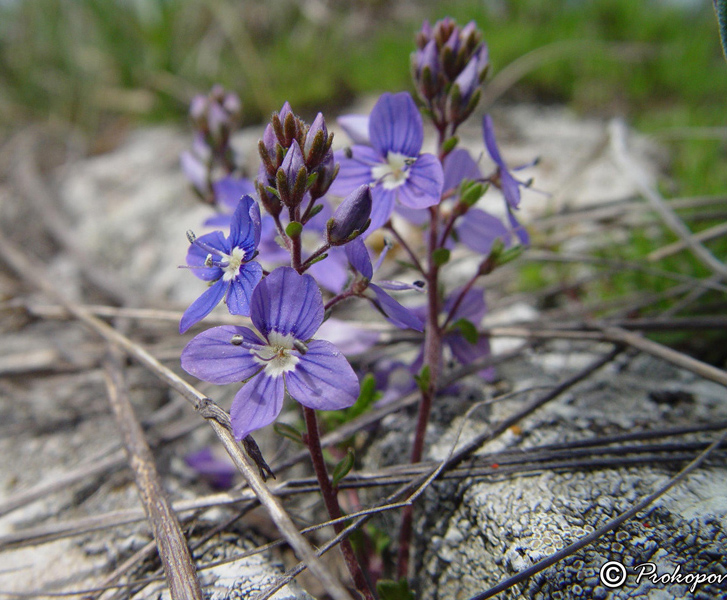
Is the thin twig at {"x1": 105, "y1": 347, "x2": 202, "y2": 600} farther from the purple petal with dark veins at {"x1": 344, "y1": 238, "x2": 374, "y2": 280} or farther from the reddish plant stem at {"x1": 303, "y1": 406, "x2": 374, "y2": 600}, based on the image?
the purple petal with dark veins at {"x1": 344, "y1": 238, "x2": 374, "y2": 280}

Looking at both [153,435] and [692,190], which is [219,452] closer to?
[153,435]

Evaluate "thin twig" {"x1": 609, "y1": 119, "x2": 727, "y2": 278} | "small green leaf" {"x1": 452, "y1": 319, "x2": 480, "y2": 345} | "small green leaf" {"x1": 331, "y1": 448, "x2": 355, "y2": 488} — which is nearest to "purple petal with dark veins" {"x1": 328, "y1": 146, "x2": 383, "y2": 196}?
"small green leaf" {"x1": 452, "y1": 319, "x2": 480, "y2": 345}

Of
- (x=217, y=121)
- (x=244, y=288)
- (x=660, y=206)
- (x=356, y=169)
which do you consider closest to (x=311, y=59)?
(x=217, y=121)

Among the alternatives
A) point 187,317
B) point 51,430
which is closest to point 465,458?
point 187,317

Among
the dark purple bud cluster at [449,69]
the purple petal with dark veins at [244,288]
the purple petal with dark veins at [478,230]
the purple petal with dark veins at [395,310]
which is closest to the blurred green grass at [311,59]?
the purple petal with dark veins at [478,230]

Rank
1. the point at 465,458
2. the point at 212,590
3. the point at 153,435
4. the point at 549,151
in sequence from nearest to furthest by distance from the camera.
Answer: the point at 212,590
the point at 465,458
the point at 153,435
the point at 549,151
